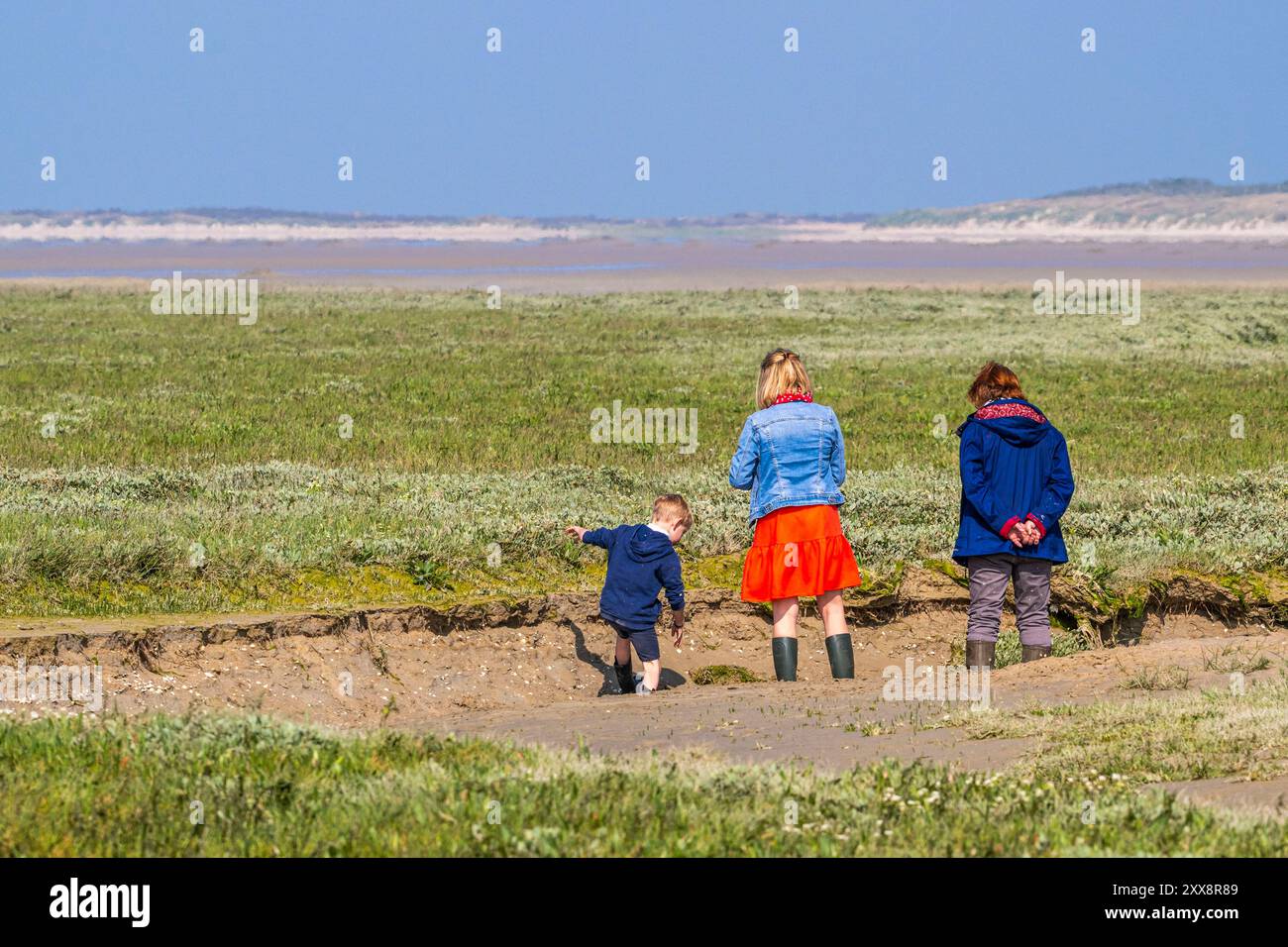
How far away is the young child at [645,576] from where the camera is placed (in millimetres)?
9664

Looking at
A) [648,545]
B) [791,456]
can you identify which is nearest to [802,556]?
[791,456]

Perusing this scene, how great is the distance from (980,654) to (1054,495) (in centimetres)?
108

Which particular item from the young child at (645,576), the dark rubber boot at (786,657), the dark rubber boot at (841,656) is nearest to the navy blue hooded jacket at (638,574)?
the young child at (645,576)

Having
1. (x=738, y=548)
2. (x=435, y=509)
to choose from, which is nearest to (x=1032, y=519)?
(x=738, y=548)

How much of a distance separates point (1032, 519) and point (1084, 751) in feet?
7.64

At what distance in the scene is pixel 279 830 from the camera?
519 cm

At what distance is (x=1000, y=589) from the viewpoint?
9.04 m

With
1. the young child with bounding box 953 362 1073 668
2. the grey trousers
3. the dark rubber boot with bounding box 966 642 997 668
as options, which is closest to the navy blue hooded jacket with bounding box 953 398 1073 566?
the young child with bounding box 953 362 1073 668

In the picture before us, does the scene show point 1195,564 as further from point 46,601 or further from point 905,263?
point 905,263

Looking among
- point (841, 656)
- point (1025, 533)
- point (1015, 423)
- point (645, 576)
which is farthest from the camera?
point (645, 576)

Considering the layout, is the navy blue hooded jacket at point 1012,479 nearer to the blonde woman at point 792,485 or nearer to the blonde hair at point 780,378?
the blonde woman at point 792,485

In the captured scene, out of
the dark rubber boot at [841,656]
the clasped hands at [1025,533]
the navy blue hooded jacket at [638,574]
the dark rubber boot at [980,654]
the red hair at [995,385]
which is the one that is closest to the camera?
the clasped hands at [1025,533]

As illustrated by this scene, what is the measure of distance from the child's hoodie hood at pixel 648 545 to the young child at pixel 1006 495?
1892 mm

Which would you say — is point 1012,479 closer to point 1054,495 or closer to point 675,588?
point 1054,495
